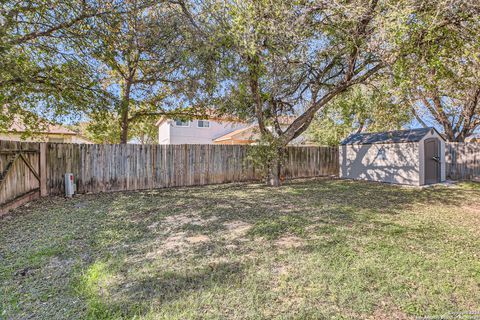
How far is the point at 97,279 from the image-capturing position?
257 centimetres

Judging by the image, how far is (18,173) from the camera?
5.59 metres

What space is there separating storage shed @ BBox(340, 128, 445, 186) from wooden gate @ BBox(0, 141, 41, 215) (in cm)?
1115

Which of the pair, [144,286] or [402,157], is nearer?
[144,286]

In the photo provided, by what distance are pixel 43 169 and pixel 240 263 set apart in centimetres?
655

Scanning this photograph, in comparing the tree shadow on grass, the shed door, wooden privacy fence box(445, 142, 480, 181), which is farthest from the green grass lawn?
wooden privacy fence box(445, 142, 480, 181)

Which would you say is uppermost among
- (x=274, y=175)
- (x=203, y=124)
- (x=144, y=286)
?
(x=203, y=124)

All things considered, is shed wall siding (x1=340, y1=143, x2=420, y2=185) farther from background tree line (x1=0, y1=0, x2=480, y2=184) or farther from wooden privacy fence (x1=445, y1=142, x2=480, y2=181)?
wooden privacy fence (x1=445, y1=142, x2=480, y2=181)

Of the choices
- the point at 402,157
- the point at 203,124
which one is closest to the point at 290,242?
the point at 402,157

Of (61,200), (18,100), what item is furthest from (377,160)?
(18,100)

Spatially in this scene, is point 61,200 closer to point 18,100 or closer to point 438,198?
point 18,100

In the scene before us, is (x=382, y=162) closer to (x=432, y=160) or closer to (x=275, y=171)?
(x=432, y=160)

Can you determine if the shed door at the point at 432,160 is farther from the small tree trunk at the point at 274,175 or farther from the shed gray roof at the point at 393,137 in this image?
the small tree trunk at the point at 274,175

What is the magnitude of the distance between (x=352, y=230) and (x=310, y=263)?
155cm

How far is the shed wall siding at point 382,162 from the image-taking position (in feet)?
29.9
